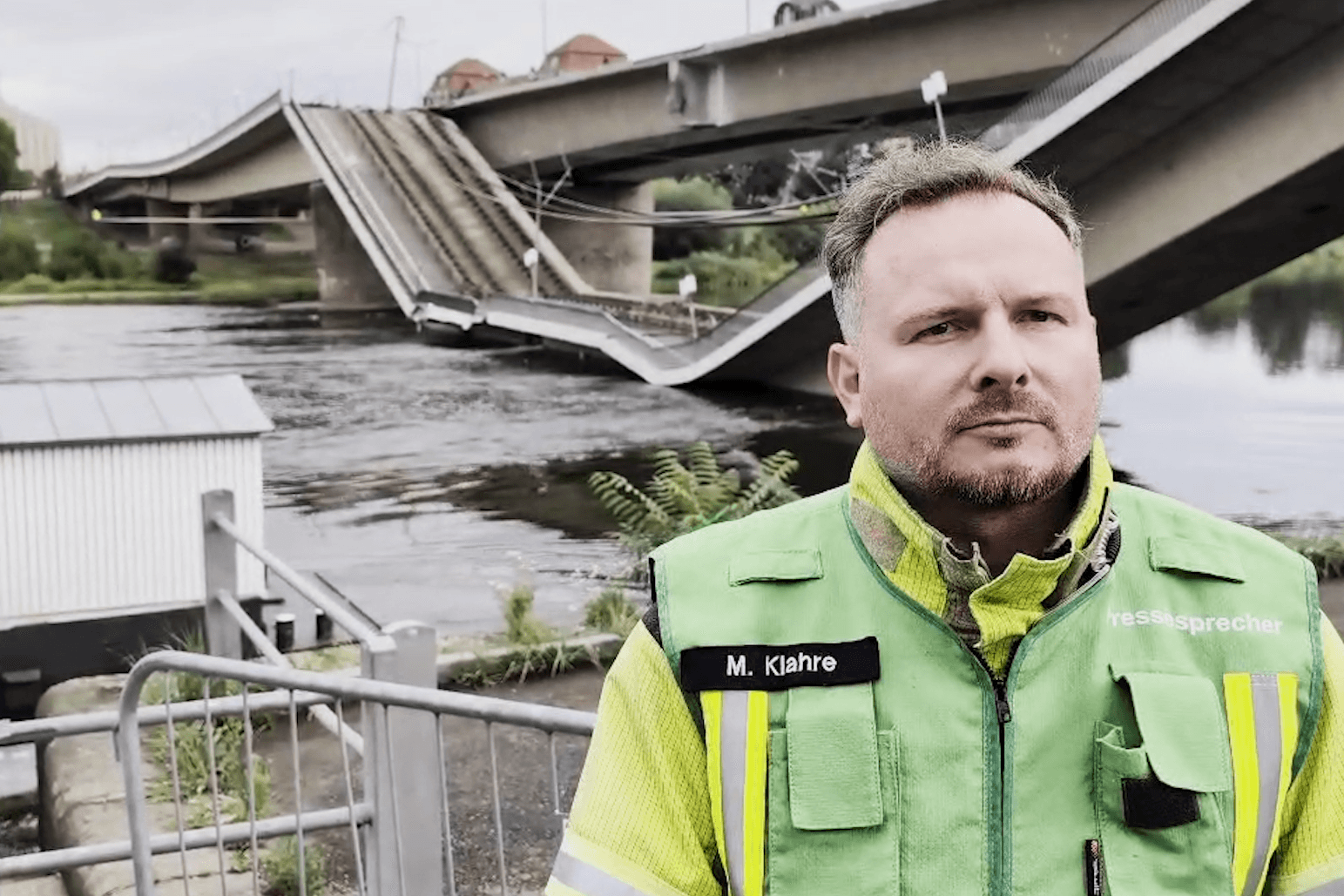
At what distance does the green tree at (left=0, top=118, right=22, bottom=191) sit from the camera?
65.9m

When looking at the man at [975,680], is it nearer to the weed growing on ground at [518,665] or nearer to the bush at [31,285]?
the weed growing on ground at [518,665]

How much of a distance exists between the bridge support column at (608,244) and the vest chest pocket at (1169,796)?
45.8 meters

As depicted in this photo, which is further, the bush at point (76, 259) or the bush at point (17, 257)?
the bush at point (76, 259)

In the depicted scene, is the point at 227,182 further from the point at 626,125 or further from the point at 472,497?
the point at 472,497

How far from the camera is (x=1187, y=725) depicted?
1.73 metres

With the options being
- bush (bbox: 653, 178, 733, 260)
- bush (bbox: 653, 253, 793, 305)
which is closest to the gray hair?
bush (bbox: 653, 253, 793, 305)

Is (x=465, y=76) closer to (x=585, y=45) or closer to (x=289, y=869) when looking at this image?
(x=585, y=45)

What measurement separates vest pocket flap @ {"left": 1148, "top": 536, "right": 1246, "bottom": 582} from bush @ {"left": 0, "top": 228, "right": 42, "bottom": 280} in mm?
59607

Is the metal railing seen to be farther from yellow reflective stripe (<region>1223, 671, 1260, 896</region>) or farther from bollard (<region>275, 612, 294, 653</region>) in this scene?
yellow reflective stripe (<region>1223, 671, 1260, 896</region>)

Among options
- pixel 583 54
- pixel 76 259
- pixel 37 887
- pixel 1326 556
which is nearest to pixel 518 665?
pixel 37 887

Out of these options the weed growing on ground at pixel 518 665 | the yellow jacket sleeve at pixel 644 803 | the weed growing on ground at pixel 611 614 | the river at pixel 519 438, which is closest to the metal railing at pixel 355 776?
the weed growing on ground at pixel 518 665

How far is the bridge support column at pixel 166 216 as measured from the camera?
61375mm

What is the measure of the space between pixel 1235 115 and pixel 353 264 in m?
34.2

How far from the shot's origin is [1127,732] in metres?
1.77
